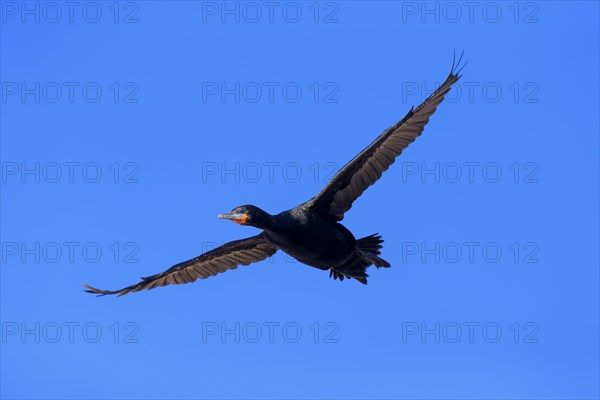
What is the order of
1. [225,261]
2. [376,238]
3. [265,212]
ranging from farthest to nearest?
[225,261] → [376,238] → [265,212]

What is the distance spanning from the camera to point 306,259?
1498 cm

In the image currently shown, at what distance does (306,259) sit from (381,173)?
163 centimetres

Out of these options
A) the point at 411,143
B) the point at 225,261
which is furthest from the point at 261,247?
the point at 411,143

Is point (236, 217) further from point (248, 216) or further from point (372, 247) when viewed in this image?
point (372, 247)

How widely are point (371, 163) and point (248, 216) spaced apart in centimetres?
217

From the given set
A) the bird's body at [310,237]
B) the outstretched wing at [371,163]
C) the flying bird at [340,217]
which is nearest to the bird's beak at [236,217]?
the flying bird at [340,217]

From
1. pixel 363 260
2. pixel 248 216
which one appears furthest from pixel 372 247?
pixel 248 216

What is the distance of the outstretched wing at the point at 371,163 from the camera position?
14.9 metres

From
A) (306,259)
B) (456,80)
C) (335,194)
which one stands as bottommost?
(306,259)

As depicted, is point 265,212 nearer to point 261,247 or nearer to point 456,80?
point 261,247

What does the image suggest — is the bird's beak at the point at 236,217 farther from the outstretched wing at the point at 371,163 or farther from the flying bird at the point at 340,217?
the outstretched wing at the point at 371,163

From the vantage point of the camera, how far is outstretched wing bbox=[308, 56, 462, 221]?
14898mm

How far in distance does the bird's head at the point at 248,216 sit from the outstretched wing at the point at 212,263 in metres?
1.82

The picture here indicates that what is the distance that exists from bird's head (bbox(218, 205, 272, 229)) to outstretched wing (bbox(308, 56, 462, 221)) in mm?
1030
